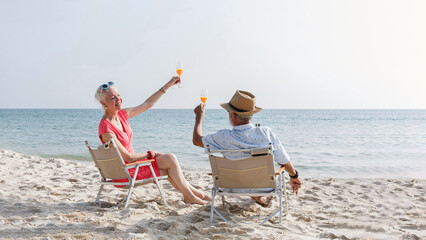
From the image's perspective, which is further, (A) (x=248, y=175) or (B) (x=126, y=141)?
(B) (x=126, y=141)

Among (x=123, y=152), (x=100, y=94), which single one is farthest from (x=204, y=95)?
(x=100, y=94)

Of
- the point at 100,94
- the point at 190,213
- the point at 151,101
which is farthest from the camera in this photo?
the point at 151,101

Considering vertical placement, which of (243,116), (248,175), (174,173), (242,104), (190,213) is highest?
(242,104)

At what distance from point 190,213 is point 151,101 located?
1.46 metres

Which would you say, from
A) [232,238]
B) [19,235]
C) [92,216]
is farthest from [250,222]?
[19,235]

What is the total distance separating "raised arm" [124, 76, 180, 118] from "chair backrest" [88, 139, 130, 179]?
69 cm

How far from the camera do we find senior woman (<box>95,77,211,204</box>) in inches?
154

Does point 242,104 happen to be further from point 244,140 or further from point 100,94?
point 100,94

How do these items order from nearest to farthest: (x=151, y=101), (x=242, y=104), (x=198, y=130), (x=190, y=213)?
(x=242, y=104), (x=198, y=130), (x=190, y=213), (x=151, y=101)

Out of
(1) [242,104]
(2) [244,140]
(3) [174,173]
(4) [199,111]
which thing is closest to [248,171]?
(2) [244,140]

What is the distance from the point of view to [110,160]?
3.86 meters

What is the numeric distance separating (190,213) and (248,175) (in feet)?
→ 2.60

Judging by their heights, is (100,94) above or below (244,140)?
above

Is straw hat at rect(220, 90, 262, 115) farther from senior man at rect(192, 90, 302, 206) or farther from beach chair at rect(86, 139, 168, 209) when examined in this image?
beach chair at rect(86, 139, 168, 209)
